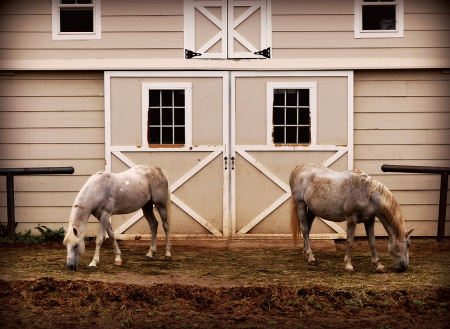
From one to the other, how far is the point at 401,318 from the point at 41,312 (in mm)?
3284

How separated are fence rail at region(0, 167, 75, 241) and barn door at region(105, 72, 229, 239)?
2.52 ft

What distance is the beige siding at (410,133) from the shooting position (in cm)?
866

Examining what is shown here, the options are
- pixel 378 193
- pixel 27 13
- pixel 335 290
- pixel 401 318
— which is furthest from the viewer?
pixel 27 13

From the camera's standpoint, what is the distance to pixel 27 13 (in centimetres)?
852

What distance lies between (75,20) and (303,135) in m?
4.20

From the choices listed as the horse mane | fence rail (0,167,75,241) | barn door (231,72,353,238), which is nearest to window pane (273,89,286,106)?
barn door (231,72,353,238)

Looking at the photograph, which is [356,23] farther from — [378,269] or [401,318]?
[401,318]

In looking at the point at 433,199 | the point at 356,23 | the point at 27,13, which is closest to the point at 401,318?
the point at 433,199

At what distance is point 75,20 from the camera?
8648mm

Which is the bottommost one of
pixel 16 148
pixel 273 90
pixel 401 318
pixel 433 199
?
pixel 401 318

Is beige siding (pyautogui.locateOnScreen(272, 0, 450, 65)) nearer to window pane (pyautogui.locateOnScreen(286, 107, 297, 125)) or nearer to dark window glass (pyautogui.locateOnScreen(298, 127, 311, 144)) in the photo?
window pane (pyautogui.locateOnScreen(286, 107, 297, 125))

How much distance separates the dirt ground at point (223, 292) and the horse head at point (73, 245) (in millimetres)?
126

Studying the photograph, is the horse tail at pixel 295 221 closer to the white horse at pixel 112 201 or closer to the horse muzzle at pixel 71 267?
the white horse at pixel 112 201

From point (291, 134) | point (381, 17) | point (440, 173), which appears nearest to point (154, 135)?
point (291, 134)
